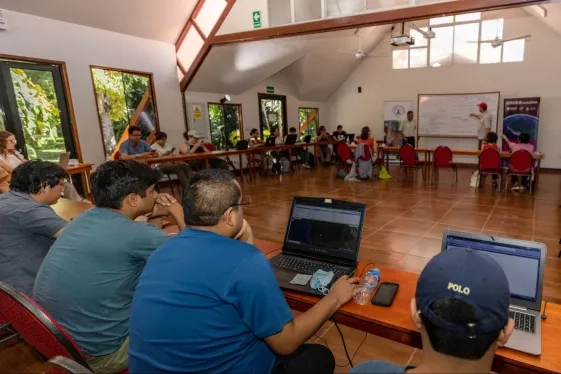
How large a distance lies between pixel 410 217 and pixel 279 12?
4.28m

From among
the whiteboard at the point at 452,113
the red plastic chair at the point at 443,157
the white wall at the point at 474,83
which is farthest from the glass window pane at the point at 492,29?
the red plastic chair at the point at 443,157

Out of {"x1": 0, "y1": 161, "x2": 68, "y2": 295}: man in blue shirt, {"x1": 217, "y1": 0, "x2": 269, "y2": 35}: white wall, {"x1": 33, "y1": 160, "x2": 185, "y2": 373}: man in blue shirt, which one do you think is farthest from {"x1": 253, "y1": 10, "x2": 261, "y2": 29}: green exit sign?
{"x1": 33, "y1": 160, "x2": 185, "y2": 373}: man in blue shirt

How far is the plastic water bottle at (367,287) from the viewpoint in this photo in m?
1.28

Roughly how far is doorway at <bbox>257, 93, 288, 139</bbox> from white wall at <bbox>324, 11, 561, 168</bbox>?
7.67 ft

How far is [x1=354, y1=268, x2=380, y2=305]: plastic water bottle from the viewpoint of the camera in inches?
50.3

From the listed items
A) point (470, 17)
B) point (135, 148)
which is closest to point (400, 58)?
point (470, 17)

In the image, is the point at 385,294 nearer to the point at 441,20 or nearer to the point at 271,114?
the point at 271,114

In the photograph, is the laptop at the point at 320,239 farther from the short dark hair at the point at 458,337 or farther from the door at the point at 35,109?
the door at the point at 35,109

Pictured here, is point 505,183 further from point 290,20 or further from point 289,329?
point 289,329

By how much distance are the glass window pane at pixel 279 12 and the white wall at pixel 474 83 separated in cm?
554

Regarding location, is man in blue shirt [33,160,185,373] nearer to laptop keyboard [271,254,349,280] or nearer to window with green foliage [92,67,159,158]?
laptop keyboard [271,254,349,280]

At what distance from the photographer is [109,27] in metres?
6.19

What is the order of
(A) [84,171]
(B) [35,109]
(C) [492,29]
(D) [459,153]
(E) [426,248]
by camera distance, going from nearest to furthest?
1. (E) [426,248]
2. (A) [84,171]
3. (B) [35,109]
4. (D) [459,153]
5. (C) [492,29]

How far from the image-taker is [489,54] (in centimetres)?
899
